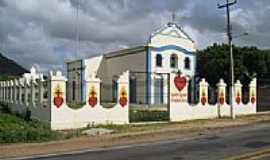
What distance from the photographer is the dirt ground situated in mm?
17281

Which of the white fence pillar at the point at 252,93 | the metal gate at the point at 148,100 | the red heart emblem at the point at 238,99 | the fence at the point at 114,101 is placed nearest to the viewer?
the fence at the point at 114,101

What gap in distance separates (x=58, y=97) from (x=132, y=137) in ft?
16.2

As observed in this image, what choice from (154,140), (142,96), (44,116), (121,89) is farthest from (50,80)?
(142,96)

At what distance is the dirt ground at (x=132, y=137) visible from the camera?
17.3 m

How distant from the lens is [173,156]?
14.1 meters

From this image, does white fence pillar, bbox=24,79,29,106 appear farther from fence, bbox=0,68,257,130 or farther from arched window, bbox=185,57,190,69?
arched window, bbox=185,57,190,69

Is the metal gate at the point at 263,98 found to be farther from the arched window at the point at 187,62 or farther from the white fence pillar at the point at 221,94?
the arched window at the point at 187,62

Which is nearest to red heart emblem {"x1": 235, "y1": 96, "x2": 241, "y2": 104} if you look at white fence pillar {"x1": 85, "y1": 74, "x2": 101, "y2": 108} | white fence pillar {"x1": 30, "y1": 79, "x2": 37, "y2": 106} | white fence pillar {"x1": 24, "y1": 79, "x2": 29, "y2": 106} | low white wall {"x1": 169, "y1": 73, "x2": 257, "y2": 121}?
low white wall {"x1": 169, "y1": 73, "x2": 257, "y2": 121}

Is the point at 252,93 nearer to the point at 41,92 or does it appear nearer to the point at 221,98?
the point at 221,98

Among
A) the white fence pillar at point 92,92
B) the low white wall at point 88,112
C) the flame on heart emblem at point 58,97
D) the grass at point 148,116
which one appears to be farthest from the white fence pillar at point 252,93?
the flame on heart emblem at point 58,97

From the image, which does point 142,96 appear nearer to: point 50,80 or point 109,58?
point 50,80

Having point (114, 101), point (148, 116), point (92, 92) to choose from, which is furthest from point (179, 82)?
point (92, 92)

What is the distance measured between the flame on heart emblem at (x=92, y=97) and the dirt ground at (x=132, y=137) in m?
2.05

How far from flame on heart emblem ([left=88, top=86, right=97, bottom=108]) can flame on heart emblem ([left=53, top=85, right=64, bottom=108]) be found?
4.65 feet
